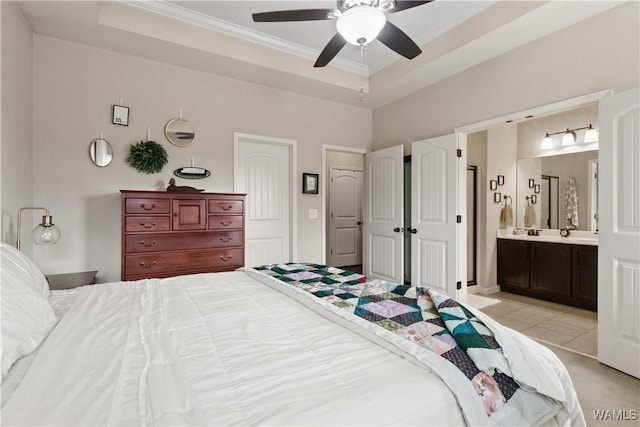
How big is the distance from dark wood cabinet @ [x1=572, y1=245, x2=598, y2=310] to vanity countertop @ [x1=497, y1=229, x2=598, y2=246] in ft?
0.33

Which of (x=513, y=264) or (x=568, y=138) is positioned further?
(x=513, y=264)

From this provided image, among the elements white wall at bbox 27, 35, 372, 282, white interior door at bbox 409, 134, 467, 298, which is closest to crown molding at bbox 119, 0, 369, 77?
white wall at bbox 27, 35, 372, 282

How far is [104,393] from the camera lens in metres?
0.76

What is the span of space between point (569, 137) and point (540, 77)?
197cm

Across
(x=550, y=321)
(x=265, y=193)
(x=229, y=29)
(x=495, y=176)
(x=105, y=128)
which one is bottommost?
(x=550, y=321)

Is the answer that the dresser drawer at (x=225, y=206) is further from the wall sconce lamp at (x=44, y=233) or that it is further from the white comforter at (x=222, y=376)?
the white comforter at (x=222, y=376)

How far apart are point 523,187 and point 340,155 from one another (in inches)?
130

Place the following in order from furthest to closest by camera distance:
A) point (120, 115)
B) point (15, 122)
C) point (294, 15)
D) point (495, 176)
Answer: point (495, 176) → point (120, 115) → point (15, 122) → point (294, 15)

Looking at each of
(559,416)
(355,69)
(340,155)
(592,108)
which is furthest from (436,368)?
(340,155)

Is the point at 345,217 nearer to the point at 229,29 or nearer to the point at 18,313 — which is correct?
the point at 229,29

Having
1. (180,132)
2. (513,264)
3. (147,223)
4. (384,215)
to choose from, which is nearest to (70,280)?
(147,223)

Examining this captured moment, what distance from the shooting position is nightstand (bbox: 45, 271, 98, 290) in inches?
99.4

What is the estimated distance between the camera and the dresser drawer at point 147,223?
2.79m

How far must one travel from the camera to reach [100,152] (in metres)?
3.14
